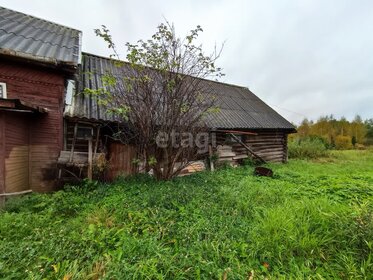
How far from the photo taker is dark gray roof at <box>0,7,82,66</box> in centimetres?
530

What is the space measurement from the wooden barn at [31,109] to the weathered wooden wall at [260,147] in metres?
6.74

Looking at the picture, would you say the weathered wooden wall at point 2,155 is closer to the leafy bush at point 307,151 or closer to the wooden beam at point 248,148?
the wooden beam at point 248,148

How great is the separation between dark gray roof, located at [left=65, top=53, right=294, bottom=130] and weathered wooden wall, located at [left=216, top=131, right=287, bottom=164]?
0.66 metres

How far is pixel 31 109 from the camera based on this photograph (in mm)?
4930

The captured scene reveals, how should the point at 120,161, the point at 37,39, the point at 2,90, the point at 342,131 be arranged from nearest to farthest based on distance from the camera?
the point at 2,90 → the point at 37,39 → the point at 120,161 → the point at 342,131

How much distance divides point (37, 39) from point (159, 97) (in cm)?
457

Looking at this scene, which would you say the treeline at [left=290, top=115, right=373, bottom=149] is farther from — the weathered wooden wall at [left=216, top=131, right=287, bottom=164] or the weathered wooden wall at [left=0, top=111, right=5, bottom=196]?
the weathered wooden wall at [left=0, top=111, right=5, bottom=196]

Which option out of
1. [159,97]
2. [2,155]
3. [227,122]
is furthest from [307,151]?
[2,155]

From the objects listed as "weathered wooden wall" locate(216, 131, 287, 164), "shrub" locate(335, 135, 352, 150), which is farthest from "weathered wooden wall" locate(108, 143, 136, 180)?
"shrub" locate(335, 135, 352, 150)

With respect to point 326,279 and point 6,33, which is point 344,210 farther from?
point 6,33

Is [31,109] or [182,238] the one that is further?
[31,109]

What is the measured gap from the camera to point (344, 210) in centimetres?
378

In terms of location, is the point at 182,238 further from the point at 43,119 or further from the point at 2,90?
the point at 2,90

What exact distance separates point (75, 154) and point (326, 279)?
21.3ft
